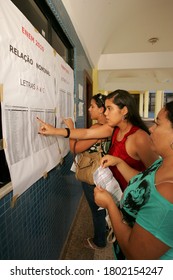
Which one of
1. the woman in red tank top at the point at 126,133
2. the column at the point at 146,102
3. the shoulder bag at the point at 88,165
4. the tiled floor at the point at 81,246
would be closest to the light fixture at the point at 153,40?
the woman in red tank top at the point at 126,133

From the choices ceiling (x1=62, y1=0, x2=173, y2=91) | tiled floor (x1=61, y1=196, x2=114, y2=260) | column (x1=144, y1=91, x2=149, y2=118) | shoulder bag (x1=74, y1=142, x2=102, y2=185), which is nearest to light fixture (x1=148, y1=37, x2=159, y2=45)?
ceiling (x1=62, y1=0, x2=173, y2=91)

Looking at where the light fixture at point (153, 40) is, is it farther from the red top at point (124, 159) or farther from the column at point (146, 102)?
the column at point (146, 102)

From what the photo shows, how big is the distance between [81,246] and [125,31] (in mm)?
3571

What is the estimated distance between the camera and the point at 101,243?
1942 millimetres

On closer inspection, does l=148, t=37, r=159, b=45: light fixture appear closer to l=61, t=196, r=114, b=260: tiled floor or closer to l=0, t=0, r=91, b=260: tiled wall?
l=0, t=0, r=91, b=260: tiled wall

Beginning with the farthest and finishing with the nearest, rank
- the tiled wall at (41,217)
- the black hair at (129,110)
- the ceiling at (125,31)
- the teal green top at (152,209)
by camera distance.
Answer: the ceiling at (125,31), the black hair at (129,110), the tiled wall at (41,217), the teal green top at (152,209)

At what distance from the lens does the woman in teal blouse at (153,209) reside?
1.99 feet

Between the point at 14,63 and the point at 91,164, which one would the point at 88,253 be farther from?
the point at 14,63

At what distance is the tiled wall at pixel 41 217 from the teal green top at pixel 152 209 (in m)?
0.54

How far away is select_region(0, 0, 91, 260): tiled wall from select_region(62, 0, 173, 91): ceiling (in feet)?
1.72

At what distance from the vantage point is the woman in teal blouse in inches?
23.9

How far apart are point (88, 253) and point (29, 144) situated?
144 cm

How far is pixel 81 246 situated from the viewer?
1.98 m
